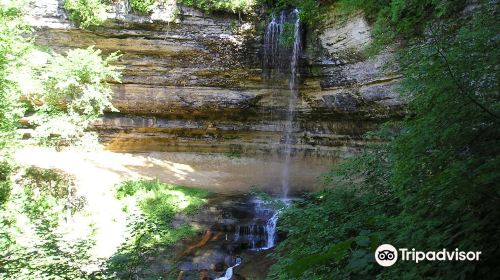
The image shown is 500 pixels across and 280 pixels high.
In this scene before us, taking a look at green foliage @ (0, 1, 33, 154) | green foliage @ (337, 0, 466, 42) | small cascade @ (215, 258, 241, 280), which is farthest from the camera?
green foliage @ (0, 1, 33, 154)

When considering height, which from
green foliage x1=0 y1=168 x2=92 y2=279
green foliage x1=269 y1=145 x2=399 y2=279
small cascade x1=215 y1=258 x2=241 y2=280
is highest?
green foliage x1=269 y1=145 x2=399 y2=279

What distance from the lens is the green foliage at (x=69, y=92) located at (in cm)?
1002

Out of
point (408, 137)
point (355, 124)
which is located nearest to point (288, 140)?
point (355, 124)

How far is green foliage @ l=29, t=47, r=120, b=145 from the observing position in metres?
10.0

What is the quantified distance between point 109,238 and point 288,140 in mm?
8771

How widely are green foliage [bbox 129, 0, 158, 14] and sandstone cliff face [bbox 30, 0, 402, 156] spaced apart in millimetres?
234

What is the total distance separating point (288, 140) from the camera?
14.7 m

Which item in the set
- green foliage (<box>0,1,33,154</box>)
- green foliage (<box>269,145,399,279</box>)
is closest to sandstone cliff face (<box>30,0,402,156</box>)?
green foliage (<box>0,1,33,154</box>)

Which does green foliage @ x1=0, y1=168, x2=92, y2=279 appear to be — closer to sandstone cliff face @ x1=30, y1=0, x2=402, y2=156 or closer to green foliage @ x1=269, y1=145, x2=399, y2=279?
green foliage @ x1=269, y1=145, x2=399, y2=279

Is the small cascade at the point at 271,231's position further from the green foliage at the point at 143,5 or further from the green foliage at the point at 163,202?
the green foliage at the point at 143,5

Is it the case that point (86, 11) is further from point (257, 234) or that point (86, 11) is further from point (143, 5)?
point (257, 234)

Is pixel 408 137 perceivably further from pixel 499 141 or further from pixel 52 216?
pixel 52 216

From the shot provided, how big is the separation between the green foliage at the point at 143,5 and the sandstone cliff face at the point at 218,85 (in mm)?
234

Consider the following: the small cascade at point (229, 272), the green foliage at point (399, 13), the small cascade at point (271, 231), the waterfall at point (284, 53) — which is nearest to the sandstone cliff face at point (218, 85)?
the waterfall at point (284, 53)
